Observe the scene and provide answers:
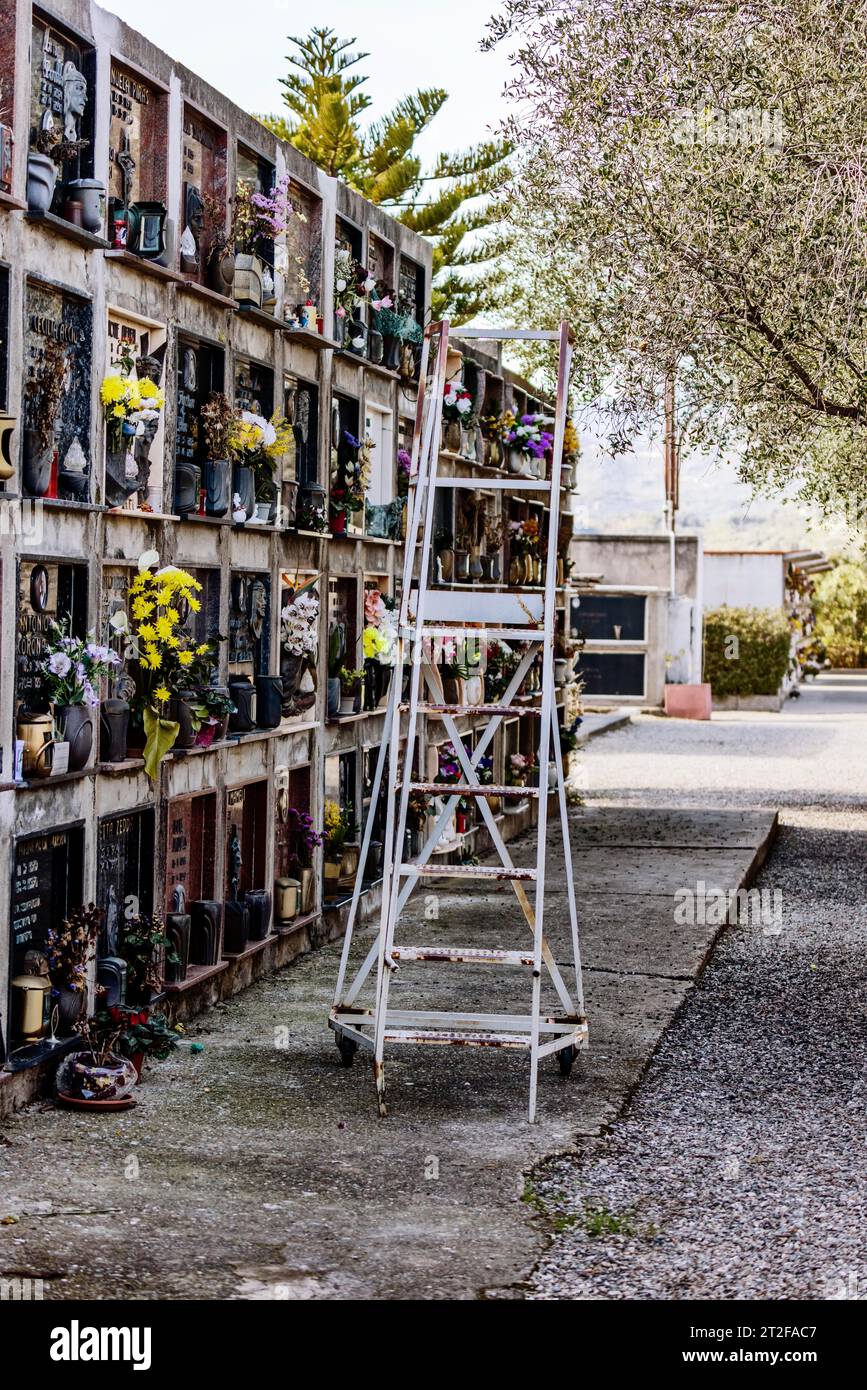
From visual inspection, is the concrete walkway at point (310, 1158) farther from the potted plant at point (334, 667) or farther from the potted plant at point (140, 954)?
the potted plant at point (334, 667)

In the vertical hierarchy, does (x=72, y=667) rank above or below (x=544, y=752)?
above

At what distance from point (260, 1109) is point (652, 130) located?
636 cm

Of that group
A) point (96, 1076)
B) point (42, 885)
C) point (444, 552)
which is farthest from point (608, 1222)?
point (444, 552)

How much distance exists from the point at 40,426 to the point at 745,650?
27655 millimetres

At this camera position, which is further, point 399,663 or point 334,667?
point 334,667

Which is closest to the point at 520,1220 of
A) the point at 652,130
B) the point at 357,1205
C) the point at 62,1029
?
the point at 357,1205

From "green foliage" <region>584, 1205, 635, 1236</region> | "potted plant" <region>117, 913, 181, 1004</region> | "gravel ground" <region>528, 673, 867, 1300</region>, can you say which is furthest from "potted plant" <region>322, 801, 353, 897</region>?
"green foliage" <region>584, 1205, 635, 1236</region>

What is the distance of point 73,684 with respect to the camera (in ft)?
21.6

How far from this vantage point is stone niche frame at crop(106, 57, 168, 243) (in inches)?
285

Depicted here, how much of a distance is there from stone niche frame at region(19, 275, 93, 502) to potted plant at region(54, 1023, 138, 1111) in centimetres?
209

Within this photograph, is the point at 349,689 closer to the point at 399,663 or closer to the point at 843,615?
the point at 399,663

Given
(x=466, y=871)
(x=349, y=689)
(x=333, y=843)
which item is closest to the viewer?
(x=466, y=871)

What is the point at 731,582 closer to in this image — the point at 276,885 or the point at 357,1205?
the point at 276,885

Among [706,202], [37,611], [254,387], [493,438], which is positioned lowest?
[37,611]
